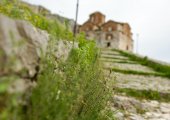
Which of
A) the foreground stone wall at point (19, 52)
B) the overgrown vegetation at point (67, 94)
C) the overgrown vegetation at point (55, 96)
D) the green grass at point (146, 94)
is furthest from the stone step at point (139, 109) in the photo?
the foreground stone wall at point (19, 52)

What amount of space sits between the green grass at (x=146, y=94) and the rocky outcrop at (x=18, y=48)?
21.6 feet

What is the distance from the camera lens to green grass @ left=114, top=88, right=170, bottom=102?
940cm

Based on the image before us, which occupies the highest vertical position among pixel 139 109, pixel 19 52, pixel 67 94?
pixel 19 52

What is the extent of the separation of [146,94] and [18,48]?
7.54 metres

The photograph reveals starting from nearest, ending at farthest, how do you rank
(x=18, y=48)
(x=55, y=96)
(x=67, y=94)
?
(x=18, y=48)
(x=55, y=96)
(x=67, y=94)

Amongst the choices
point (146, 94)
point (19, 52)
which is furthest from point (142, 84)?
point (19, 52)

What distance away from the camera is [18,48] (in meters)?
2.40

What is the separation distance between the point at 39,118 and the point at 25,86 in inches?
9.4

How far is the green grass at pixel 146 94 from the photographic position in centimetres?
940

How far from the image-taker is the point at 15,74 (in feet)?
7.56

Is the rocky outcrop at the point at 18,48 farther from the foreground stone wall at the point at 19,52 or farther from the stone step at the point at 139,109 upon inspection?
the stone step at the point at 139,109

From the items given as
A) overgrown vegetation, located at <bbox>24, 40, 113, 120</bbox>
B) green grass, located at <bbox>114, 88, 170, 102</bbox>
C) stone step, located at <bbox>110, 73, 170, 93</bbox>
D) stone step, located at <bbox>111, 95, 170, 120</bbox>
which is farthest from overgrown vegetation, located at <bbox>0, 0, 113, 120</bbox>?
green grass, located at <bbox>114, 88, 170, 102</bbox>

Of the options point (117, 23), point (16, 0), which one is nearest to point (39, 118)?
point (16, 0)

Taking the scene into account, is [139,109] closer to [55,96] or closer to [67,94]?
[67,94]
